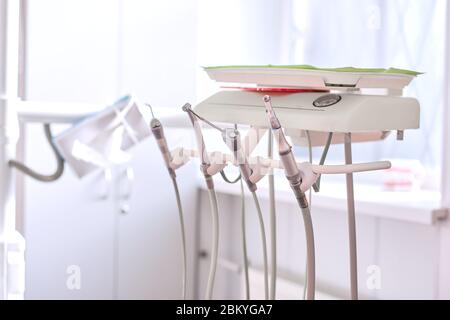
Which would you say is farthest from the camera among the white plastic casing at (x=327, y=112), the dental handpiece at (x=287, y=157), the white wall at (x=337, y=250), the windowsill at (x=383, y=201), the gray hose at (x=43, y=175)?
the white wall at (x=337, y=250)

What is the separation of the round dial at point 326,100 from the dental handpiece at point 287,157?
15 cm

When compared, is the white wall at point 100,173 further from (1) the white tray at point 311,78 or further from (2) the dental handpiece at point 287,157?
(2) the dental handpiece at point 287,157

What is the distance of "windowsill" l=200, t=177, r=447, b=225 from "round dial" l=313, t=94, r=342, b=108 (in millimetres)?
623

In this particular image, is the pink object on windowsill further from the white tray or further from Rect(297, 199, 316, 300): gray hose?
Rect(297, 199, 316, 300): gray hose

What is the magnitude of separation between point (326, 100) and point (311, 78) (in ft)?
0.13

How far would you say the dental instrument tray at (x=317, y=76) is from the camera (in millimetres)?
959

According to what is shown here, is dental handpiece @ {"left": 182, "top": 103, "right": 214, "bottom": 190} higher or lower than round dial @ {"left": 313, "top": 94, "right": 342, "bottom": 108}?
lower

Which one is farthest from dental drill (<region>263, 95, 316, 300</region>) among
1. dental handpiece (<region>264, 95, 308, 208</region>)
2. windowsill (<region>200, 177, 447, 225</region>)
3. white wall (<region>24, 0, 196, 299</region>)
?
white wall (<region>24, 0, 196, 299</region>)

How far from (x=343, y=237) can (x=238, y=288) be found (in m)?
0.57

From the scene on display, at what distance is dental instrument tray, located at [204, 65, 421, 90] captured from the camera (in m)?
0.96

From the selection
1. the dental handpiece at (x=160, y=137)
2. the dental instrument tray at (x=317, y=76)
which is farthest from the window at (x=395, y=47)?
the dental handpiece at (x=160, y=137)
